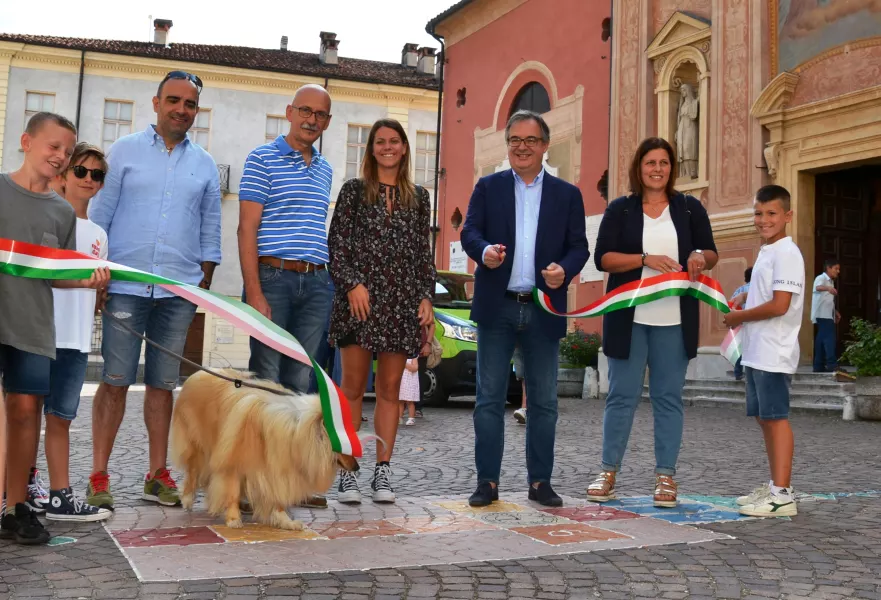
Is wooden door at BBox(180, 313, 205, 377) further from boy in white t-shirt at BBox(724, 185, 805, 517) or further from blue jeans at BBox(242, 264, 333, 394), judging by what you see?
boy in white t-shirt at BBox(724, 185, 805, 517)

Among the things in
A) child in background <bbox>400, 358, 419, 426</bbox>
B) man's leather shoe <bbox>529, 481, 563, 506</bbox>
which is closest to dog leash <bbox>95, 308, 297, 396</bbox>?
man's leather shoe <bbox>529, 481, 563, 506</bbox>

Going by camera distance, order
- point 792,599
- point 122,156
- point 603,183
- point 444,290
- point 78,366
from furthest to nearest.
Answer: point 603,183 < point 444,290 < point 122,156 < point 78,366 < point 792,599

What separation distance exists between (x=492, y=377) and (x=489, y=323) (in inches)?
12.1

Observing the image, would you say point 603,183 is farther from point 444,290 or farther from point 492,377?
point 492,377

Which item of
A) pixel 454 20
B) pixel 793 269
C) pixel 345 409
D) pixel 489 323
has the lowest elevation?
pixel 345 409

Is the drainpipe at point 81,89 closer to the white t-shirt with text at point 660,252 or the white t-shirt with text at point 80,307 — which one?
the white t-shirt with text at point 80,307

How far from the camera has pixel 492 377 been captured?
5.43 meters

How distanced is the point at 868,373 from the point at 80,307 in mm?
→ 10400

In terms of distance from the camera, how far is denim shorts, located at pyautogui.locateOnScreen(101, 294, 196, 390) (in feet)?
16.3

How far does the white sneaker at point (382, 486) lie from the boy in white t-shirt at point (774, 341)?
192 centimetres

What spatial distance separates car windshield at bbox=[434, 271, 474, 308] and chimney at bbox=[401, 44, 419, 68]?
1111 inches

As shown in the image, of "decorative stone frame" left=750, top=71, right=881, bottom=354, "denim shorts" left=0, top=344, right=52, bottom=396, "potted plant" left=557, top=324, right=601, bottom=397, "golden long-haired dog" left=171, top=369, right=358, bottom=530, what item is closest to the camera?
"denim shorts" left=0, top=344, right=52, bottom=396

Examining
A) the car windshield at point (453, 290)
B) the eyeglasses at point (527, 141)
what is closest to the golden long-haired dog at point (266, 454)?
the eyeglasses at point (527, 141)

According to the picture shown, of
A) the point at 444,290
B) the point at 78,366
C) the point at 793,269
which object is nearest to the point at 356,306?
the point at 78,366
